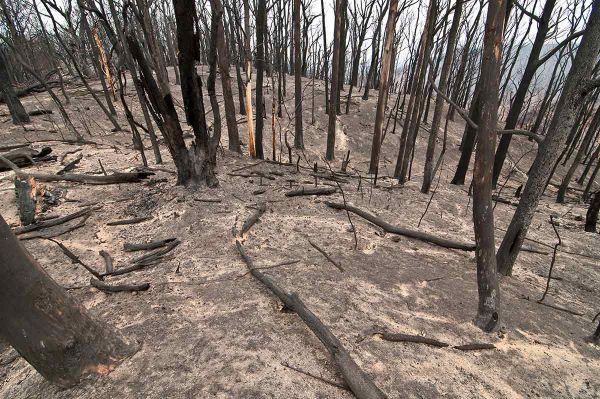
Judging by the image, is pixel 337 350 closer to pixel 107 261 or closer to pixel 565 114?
pixel 107 261

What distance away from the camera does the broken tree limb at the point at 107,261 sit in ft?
11.3

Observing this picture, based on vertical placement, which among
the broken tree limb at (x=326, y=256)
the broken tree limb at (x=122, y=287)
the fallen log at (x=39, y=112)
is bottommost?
the broken tree limb at (x=326, y=256)

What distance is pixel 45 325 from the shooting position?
168cm

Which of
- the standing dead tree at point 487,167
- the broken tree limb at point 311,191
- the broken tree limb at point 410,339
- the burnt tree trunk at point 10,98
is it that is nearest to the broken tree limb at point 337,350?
the broken tree limb at point 410,339

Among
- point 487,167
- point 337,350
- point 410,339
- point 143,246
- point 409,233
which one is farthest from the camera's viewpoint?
point 409,233

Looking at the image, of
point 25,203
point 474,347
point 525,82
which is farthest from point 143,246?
point 525,82

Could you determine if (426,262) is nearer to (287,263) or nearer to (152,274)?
(287,263)

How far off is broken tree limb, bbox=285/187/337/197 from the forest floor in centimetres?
17

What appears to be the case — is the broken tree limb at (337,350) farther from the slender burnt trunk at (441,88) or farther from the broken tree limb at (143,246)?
the slender burnt trunk at (441,88)

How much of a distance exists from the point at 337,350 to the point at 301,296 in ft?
2.99

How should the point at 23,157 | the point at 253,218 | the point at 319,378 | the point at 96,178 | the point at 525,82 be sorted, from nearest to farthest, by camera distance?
the point at 319,378, the point at 253,218, the point at 96,178, the point at 23,157, the point at 525,82

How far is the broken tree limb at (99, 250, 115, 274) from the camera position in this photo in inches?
136

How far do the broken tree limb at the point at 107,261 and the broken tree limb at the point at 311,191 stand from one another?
3314 mm

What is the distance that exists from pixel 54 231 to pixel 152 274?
6.88 ft
